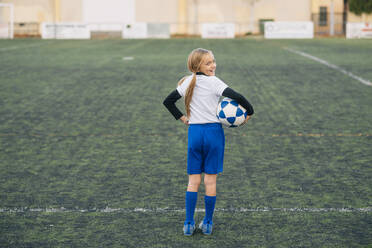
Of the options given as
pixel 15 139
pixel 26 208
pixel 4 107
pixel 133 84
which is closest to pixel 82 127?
pixel 15 139

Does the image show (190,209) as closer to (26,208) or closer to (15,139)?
(26,208)

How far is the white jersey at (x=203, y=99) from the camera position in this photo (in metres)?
4.60

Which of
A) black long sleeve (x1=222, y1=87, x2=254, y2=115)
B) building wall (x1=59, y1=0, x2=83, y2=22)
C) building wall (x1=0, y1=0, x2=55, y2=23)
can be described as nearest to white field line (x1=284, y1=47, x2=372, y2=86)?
black long sleeve (x1=222, y1=87, x2=254, y2=115)

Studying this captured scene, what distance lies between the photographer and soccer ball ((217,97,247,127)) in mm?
4688

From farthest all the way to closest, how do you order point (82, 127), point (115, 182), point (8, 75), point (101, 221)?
point (8, 75) < point (82, 127) < point (115, 182) < point (101, 221)

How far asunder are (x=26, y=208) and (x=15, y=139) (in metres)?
3.30

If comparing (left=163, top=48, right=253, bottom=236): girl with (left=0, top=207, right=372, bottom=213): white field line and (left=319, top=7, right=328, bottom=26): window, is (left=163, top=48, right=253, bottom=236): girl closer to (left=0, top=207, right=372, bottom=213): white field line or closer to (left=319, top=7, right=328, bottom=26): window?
(left=0, top=207, right=372, bottom=213): white field line

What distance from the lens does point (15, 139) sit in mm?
8664

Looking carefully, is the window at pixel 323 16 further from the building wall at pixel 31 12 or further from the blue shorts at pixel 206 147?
the blue shorts at pixel 206 147

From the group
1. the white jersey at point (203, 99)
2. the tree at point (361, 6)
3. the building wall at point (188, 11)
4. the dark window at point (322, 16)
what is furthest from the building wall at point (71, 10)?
the white jersey at point (203, 99)

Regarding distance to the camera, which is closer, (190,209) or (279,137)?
(190,209)

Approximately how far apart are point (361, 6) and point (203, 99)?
148 feet

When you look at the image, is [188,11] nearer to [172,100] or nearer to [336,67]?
[336,67]

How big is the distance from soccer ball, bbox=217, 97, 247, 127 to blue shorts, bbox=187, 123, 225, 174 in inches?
3.3
